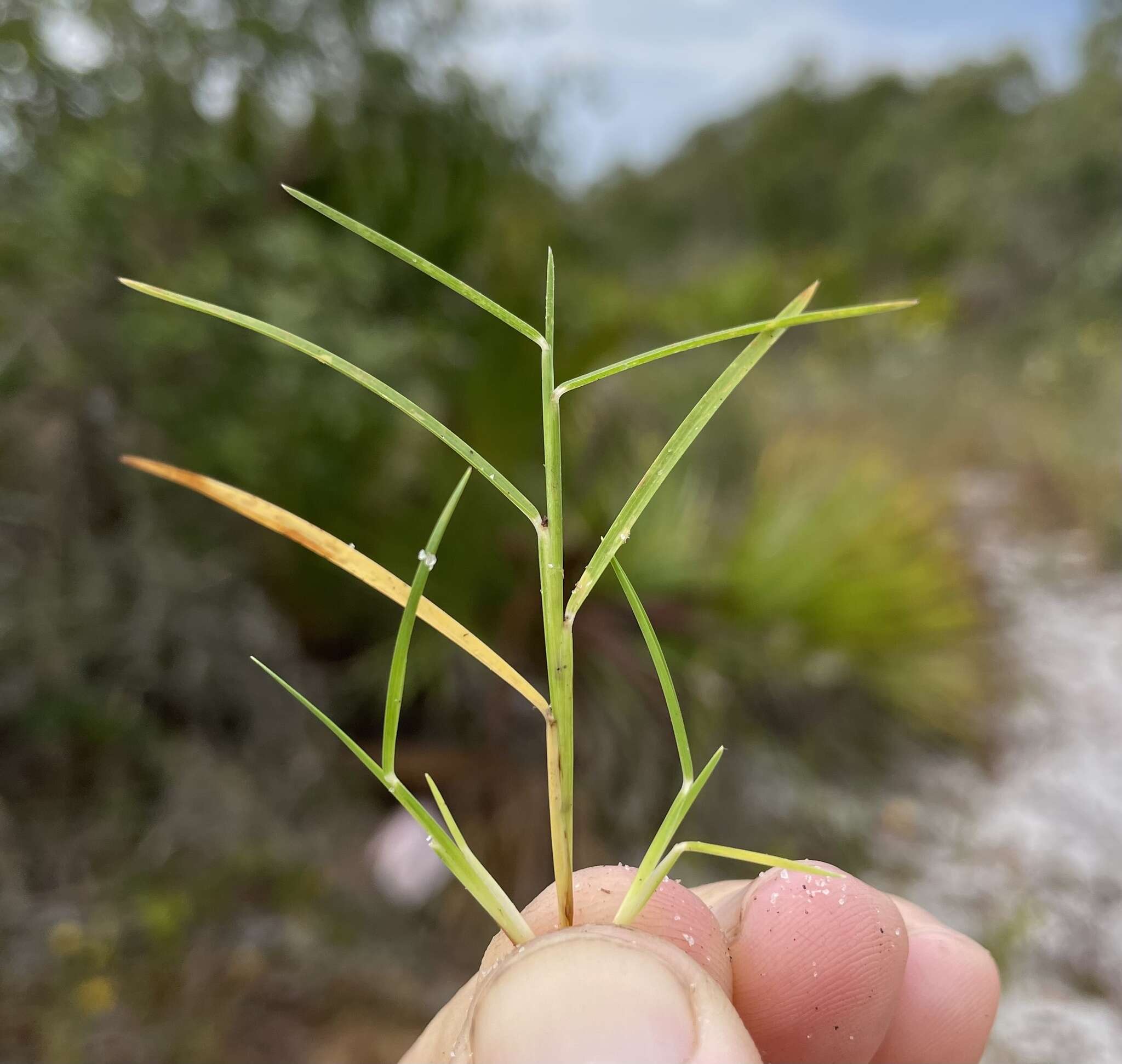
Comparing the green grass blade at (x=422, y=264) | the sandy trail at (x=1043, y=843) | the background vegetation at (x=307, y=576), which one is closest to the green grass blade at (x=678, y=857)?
the green grass blade at (x=422, y=264)

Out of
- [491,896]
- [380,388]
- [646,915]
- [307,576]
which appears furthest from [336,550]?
[307,576]

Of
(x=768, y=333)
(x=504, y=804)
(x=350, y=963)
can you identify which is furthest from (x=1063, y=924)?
(x=768, y=333)

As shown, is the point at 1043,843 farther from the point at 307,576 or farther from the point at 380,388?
the point at 380,388

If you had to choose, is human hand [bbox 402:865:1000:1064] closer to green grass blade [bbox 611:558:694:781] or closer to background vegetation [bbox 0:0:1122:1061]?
green grass blade [bbox 611:558:694:781]

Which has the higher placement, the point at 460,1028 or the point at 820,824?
the point at 460,1028

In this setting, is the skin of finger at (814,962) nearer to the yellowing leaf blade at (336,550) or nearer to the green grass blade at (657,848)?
the green grass blade at (657,848)

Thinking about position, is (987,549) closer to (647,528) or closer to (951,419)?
(951,419)

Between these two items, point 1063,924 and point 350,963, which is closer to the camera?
point 350,963

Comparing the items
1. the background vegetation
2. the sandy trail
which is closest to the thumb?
the background vegetation
